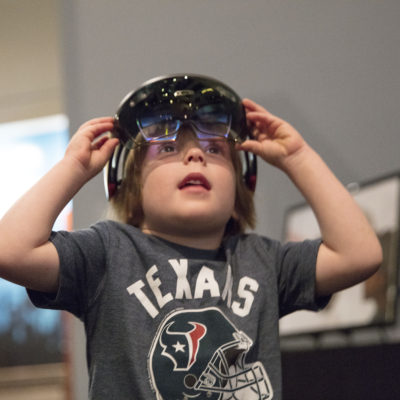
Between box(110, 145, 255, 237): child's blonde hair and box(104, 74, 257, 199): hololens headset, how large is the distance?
0.08 feet

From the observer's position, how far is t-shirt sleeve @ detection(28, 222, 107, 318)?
29.0 inches

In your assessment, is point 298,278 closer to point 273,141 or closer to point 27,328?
point 273,141

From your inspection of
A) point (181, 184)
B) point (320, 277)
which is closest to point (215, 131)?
point (181, 184)

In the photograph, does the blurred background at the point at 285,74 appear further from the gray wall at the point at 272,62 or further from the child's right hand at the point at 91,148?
the child's right hand at the point at 91,148

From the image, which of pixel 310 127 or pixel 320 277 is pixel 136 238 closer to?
pixel 320 277

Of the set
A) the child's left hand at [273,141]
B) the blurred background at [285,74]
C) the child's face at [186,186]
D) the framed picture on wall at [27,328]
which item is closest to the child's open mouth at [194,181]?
the child's face at [186,186]

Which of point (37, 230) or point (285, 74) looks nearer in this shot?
point (37, 230)

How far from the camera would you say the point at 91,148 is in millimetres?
862

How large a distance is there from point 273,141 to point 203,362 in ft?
1.21

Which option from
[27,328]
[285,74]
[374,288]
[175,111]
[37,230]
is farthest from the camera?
[27,328]

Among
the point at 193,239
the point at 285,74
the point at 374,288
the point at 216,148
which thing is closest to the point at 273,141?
the point at 216,148

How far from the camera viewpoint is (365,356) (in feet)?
3.79

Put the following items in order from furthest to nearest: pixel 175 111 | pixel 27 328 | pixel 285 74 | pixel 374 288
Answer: pixel 27 328 → pixel 285 74 → pixel 374 288 → pixel 175 111

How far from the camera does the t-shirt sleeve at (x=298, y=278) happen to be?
0.83 metres
